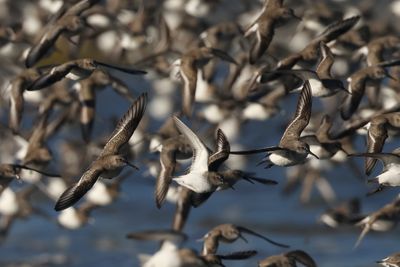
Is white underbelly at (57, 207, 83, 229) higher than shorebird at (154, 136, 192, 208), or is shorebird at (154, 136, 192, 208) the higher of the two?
shorebird at (154, 136, 192, 208)

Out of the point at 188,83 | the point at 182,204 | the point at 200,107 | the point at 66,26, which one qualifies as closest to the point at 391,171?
the point at 182,204

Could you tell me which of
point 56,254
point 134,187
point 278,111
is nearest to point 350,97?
point 278,111

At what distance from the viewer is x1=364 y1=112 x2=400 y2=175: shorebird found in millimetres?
10469

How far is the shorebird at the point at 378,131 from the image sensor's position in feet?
34.3

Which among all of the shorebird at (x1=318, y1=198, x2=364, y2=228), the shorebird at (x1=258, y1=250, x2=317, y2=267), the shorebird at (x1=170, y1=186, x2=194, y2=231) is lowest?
the shorebird at (x1=318, y1=198, x2=364, y2=228)

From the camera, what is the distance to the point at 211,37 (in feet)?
48.5

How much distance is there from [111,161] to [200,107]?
647cm

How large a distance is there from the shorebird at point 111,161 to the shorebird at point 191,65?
1843mm

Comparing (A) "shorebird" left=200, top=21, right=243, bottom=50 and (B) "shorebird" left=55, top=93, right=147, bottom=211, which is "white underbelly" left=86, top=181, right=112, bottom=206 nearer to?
(A) "shorebird" left=200, top=21, right=243, bottom=50

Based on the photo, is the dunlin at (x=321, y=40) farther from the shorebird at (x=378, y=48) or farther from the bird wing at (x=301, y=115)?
the bird wing at (x=301, y=115)

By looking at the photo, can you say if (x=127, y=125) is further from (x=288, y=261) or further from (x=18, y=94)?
(x=18, y=94)

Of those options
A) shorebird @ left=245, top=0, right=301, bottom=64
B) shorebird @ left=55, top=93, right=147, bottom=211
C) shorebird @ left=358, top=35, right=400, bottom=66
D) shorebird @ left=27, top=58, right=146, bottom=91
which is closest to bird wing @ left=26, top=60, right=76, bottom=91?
shorebird @ left=27, top=58, right=146, bottom=91

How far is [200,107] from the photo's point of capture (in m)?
16.8

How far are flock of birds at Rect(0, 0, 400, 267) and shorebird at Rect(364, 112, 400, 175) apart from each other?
1 cm
